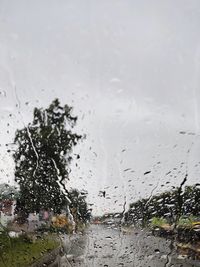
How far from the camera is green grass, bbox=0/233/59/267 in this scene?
9.05 m

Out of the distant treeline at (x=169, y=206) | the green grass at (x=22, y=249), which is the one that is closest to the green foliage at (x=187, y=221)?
the distant treeline at (x=169, y=206)

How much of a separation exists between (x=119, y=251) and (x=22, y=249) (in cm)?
395

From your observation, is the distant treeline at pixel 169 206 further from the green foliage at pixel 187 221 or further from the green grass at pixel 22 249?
the green grass at pixel 22 249

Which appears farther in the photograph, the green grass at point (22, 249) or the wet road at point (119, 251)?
the wet road at point (119, 251)

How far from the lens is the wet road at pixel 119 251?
1068cm

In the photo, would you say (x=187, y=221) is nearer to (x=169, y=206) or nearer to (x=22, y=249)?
(x=169, y=206)

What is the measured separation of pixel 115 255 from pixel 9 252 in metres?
3.66

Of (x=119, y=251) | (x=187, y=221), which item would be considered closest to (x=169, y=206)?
(x=187, y=221)

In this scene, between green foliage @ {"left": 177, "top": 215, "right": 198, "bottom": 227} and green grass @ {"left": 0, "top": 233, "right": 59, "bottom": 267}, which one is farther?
green foliage @ {"left": 177, "top": 215, "right": 198, "bottom": 227}

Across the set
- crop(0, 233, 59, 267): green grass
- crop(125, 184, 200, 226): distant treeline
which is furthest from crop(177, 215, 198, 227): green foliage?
crop(0, 233, 59, 267): green grass

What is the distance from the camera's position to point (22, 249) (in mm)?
10258

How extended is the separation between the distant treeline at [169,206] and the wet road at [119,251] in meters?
0.99

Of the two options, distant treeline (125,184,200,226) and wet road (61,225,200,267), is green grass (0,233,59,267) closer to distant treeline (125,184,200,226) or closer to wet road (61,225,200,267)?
wet road (61,225,200,267)

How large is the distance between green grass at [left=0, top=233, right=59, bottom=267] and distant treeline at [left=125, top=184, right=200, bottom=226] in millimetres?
2715
